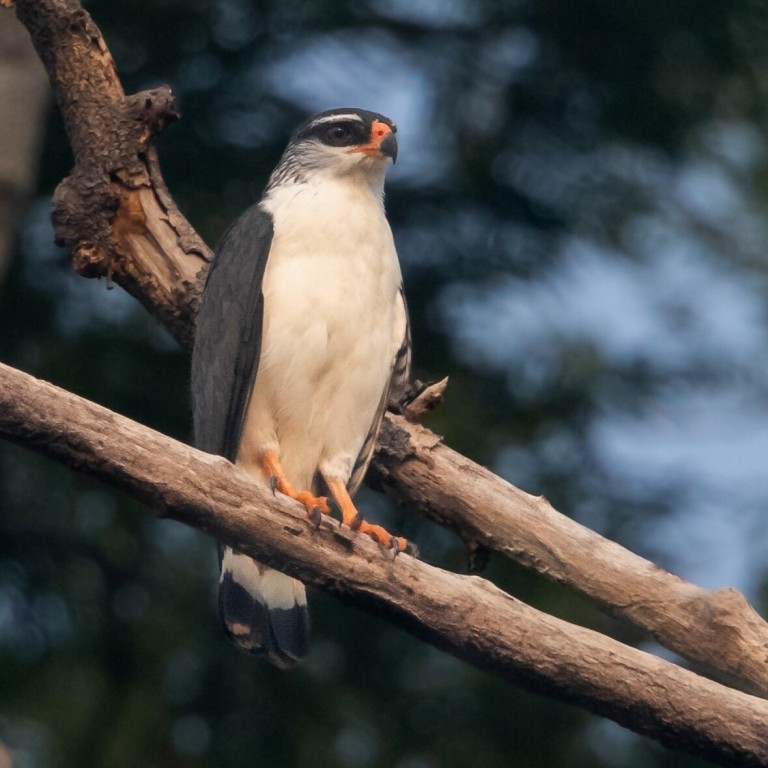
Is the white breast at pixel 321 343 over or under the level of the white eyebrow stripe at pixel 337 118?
under

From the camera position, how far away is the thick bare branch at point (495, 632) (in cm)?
352

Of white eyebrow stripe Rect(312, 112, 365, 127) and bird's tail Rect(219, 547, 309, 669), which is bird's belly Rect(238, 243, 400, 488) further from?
white eyebrow stripe Rect(312, 112, 365, 127)

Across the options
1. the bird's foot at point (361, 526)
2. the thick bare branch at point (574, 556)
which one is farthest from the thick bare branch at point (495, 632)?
the thick bare branch at point (574, 556)

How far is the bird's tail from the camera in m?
4.46

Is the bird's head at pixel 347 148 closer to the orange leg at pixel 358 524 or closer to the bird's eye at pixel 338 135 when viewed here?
the bird's eye at pixel 338 135

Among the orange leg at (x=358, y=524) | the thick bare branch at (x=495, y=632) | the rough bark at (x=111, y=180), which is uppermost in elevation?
the rough bark at (x=111, y=180)

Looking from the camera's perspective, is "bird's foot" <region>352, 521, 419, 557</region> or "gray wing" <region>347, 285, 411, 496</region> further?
"gray wing" <region>347, 285, 411, 496</region>

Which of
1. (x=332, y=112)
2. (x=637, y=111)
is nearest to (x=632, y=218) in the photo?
(x=637, y=111)

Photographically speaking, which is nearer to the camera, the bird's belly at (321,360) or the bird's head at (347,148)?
the bird's belly at (321,360)

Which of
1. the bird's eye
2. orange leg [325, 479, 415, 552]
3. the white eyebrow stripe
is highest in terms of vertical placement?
the white eyebrow stripe

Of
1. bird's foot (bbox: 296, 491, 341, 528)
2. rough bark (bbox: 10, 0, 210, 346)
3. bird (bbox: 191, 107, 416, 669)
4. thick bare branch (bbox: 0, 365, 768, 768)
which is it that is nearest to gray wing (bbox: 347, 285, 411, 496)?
bird (bbox: 191, 107, 416, 669)

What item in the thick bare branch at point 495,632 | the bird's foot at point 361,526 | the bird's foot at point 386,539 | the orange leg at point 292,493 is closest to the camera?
the thick bare branch at point 495,632

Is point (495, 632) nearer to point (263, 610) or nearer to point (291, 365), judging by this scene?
point (263, 610)

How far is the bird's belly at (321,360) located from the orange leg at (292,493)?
51 mm
